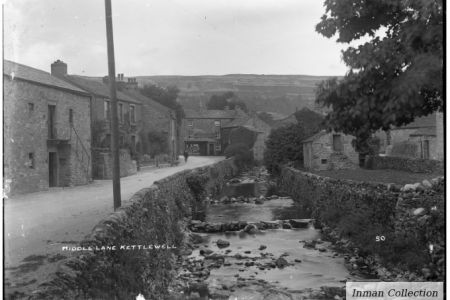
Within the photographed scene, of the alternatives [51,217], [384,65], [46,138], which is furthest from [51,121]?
[384,65]

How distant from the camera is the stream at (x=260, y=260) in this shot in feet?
28.4

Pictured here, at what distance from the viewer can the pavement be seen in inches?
243

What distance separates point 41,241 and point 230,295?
3.51 m

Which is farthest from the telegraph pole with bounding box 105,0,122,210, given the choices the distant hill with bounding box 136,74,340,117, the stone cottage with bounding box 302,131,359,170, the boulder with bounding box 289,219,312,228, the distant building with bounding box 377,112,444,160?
the stone cottage with bounding box 302,131,359,170

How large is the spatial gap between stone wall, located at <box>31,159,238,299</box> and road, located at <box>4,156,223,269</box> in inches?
34.9

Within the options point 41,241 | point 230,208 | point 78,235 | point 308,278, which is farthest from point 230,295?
point 230,208

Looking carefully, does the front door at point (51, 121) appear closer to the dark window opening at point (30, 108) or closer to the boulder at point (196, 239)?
the dark window opening at point (30, 108)

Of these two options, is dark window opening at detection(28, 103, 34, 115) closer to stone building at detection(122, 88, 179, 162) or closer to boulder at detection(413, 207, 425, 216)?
stone building at detection(122, 88, 179, 162)

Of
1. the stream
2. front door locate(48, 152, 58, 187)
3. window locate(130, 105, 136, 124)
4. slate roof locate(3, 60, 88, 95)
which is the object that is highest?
slate roof locate(3, 60, 88, 95)

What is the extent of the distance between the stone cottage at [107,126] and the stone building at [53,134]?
1.10 ft

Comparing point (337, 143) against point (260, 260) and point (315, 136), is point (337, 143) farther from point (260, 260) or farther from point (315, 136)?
point (260, 260)

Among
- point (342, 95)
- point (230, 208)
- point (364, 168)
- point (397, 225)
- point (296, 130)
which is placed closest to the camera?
point (342, 95)

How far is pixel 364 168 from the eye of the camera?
23688mm

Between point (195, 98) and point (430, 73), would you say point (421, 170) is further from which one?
point (430, 73)
